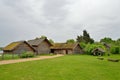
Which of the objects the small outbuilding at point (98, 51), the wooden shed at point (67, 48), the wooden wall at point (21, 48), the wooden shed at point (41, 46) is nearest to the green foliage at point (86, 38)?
the wooden shed at point (67, 48)

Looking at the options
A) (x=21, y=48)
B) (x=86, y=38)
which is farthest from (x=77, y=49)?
(x=86, y=38)

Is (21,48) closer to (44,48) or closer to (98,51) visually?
(44,48)

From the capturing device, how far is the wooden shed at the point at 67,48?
203 ft

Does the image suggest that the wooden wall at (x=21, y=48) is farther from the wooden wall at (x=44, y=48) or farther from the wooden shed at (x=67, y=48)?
the wooden shed at (x=67, y=48)

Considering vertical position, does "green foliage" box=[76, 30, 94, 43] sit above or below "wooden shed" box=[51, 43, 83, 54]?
above

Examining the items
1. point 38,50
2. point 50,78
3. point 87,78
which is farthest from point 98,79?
point 38,50

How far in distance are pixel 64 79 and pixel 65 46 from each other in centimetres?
4961

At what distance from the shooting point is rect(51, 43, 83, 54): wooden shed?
61991mm

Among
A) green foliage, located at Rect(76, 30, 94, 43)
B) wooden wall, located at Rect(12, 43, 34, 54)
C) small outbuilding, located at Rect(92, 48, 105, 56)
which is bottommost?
small outbuilding, located at Rect(92, 48, 105, 56)

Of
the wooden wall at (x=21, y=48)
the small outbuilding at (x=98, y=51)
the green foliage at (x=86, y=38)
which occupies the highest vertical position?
the green foliage at (x=86, y=38)

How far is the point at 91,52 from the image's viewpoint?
202 ft

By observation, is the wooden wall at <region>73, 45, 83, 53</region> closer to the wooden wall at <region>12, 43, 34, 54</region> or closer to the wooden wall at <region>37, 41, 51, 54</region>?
the wooden wall at <region>37, 41, 51, 54</region>

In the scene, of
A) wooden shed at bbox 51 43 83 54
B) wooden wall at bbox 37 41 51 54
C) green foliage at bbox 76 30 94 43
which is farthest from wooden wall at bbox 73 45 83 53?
green foliage at bbox 76 30 94 43

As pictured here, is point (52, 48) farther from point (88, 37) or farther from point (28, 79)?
point (28, 79)
